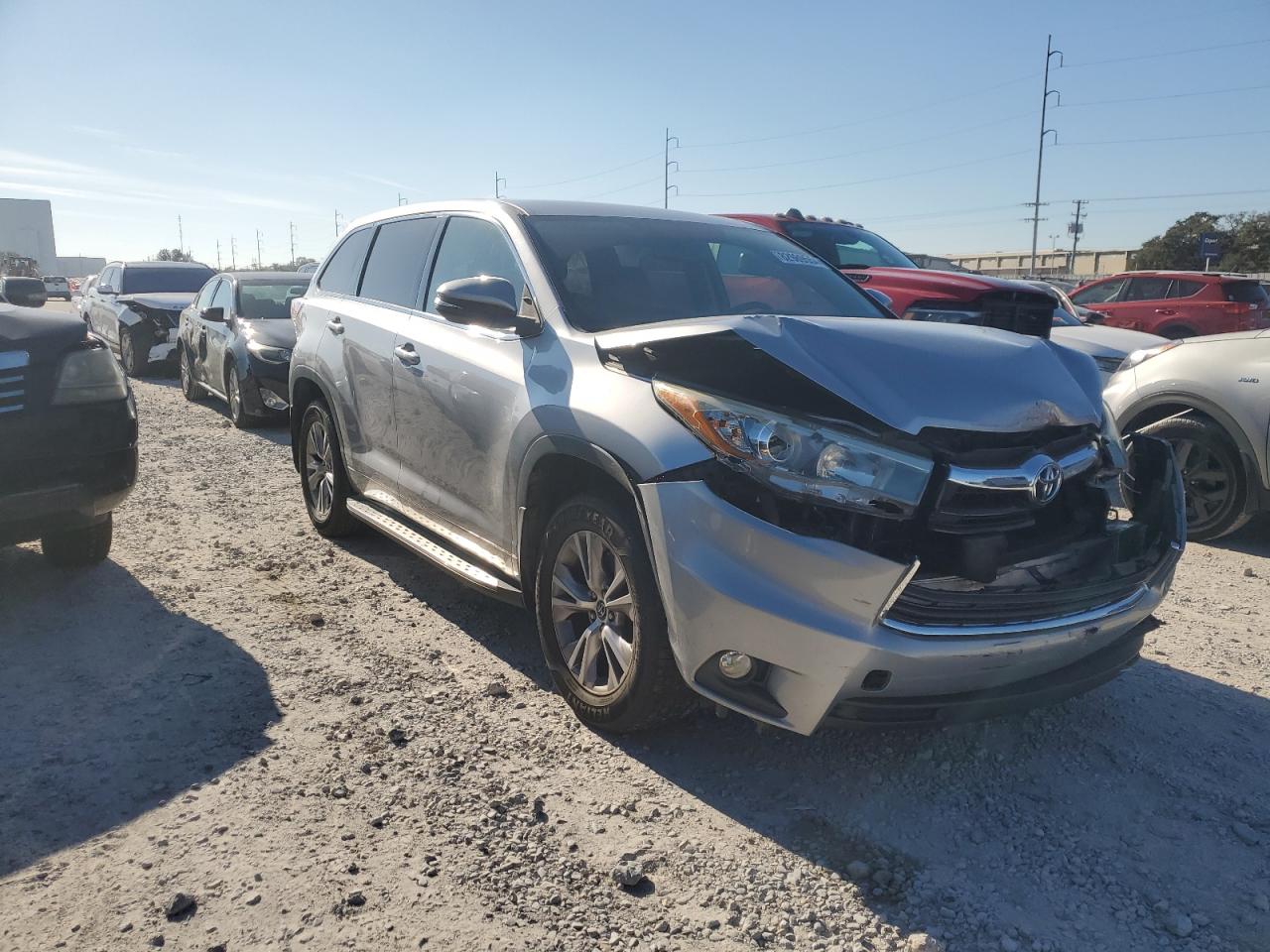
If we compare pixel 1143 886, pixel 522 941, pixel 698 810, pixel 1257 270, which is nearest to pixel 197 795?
pixel 522 941

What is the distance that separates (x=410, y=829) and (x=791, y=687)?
1152mm

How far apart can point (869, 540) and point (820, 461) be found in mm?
248

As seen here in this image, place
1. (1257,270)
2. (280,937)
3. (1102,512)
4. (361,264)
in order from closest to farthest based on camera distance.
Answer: (280,937) < (1102,512) < (361,264) < (1257,270)

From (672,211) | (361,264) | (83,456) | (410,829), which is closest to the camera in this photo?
(410,829)

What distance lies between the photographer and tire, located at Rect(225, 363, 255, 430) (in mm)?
9812

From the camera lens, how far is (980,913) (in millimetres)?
2350

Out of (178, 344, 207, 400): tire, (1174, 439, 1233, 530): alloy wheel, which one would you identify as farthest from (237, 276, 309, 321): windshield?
(1174, 439, 1233, 530): alloy wheel

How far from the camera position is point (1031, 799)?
9.42ft

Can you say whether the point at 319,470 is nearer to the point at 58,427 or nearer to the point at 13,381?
the point at 58,427

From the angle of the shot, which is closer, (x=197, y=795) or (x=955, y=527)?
(x=955, y=527)

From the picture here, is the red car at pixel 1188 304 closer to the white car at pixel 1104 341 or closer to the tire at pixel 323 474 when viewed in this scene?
the white car at pixel 1104 341

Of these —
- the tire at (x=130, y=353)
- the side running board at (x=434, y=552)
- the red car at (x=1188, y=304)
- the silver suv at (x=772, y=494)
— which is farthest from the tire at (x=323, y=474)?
the red car at (x=1188, y=304)

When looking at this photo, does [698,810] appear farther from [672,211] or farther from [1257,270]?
[1257,270]

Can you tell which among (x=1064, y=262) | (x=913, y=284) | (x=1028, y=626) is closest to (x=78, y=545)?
(x=1028, y=626)
